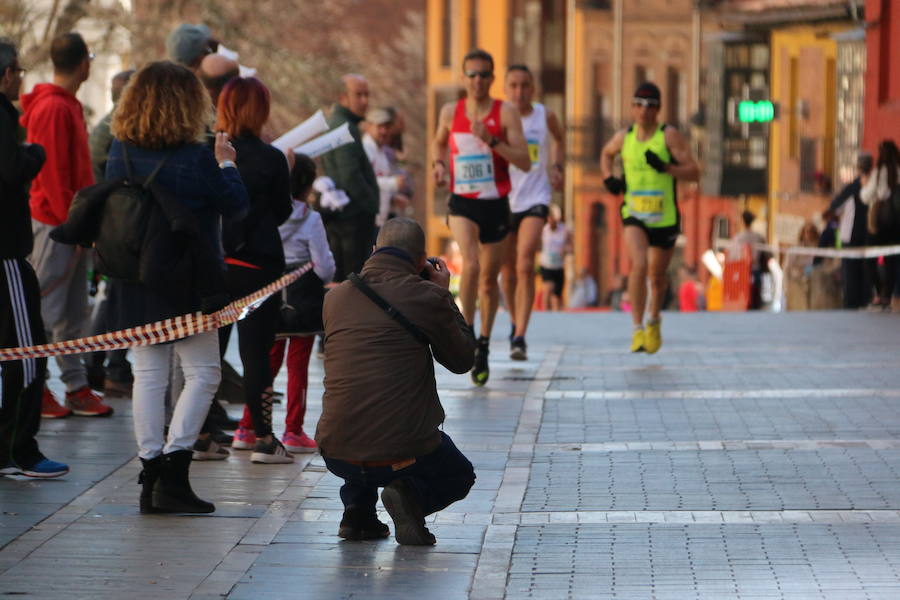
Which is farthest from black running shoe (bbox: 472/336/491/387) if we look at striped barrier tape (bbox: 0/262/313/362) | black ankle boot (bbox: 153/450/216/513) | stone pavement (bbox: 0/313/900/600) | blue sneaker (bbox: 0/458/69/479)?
black ankle boot (bbox: 153/450/216/513)

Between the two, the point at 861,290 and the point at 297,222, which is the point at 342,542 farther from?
the point at 861,290

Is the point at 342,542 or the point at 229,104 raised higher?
the point at 229,104

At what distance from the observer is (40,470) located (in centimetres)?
886

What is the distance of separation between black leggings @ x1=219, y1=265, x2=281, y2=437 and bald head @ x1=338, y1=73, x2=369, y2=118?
15.5 ft

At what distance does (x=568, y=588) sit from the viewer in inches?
266

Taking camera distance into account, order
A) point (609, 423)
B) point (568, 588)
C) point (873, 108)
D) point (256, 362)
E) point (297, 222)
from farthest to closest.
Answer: point (873, 108) < point (609, 423) < point (297, 222) < point (256, 362) < point (568, 588)

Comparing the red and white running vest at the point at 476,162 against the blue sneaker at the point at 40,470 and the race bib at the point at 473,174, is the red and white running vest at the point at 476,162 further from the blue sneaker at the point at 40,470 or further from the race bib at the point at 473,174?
the blue sneaker at the point at 40,470

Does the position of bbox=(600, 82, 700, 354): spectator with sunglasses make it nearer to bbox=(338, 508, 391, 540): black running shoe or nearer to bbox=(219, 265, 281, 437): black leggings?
bbox=(219, 265, 281, 437): black leggings

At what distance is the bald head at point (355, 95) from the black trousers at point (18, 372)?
5299 mm

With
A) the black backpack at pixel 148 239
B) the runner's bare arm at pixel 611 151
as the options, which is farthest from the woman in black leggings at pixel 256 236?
the runner's bare arm at pixel 611 151

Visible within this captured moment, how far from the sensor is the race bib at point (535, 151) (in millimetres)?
14500

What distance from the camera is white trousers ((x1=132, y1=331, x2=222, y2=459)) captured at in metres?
8.03

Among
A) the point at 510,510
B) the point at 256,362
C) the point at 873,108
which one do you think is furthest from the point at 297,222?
the point at 873,108

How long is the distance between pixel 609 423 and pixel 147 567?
13.6ft
